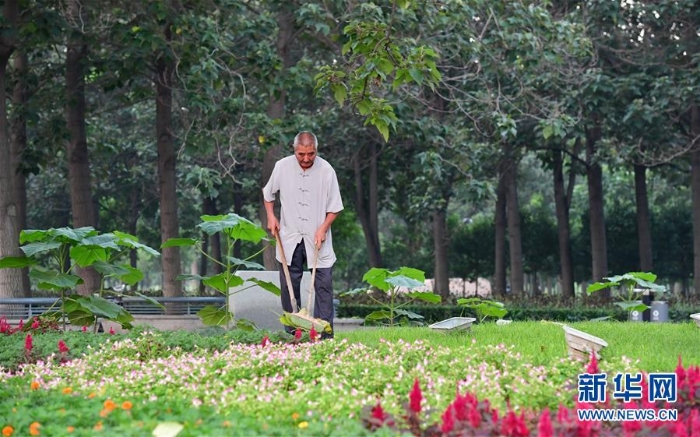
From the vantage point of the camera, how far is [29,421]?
18.7 feet

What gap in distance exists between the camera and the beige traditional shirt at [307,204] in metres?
9.71

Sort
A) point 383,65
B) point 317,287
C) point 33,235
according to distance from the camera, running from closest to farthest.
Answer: point 317,287 < point 383,65 < point 33,235

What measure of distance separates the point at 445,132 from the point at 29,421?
45.0 ft

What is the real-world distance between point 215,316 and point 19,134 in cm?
1044

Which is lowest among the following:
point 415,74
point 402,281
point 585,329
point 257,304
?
point 585,329

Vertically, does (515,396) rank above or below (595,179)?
below

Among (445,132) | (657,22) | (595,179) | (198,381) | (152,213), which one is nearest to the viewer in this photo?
(198,381)

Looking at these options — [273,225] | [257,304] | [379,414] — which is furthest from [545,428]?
[257,304]

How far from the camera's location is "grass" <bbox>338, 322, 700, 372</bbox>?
802 cm

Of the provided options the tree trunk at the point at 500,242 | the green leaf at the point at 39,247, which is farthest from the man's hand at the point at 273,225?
the tree trunk at the point at 500,242

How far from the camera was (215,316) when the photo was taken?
11.0m

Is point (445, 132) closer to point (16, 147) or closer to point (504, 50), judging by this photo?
point (504, 50)

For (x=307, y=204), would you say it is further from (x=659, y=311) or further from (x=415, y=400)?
(x=659, y=311)

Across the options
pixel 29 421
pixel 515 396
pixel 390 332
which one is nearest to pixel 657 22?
pixel 390 332
